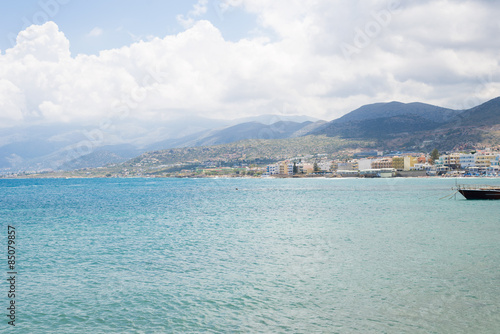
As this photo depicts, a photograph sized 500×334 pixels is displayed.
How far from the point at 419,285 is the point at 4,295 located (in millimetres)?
16135

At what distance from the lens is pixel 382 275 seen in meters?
16.9

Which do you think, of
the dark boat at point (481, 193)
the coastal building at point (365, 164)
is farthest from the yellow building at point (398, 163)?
the dark boat at point (481, 193)

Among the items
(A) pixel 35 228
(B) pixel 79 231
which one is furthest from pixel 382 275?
(A) pixel 35 228

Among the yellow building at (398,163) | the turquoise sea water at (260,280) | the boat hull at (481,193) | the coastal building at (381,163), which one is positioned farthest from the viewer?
the coastal building at (381,163)

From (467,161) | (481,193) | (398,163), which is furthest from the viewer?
(398,163)

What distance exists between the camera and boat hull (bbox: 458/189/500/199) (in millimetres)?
57562

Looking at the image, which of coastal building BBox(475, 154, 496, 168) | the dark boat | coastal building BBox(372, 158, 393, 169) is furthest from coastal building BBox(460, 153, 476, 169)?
the dark boat

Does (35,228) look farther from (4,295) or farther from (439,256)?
(439,256)

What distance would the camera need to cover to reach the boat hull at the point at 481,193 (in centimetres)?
5756

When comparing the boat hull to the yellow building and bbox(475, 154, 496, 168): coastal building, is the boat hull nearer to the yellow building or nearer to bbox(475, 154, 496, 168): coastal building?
bbox(475, 154, 496, 168): coastal building

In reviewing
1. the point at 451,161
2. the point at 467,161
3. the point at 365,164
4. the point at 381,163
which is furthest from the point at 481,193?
the point at 365,164

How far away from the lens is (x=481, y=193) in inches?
2283

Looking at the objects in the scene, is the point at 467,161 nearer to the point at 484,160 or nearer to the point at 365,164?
the point at 484,160

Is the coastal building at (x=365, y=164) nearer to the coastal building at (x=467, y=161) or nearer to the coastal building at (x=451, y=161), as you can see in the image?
the coastal building at (x=451, y=161)
